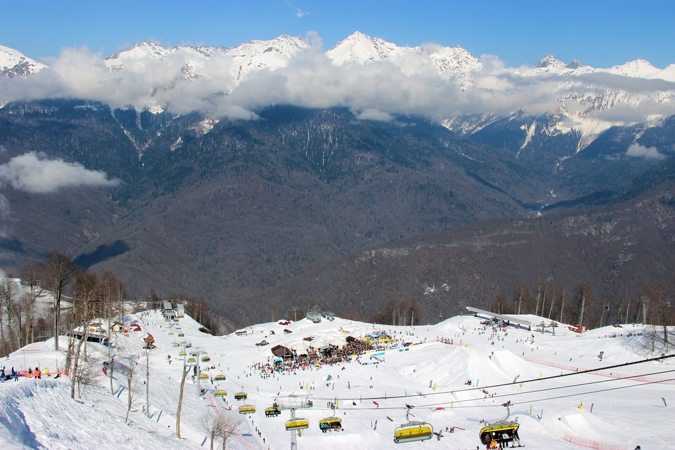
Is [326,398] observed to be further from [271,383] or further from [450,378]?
[450,378]

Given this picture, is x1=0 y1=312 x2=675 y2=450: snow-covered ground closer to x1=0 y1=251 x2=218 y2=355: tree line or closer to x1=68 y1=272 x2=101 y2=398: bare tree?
x1=68 y1=272 x2=101 y2=398: bare tree

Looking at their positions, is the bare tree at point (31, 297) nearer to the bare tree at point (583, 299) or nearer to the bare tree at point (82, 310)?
the bare tree at point (82, 310)

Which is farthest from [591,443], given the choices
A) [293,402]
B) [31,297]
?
[31,297]

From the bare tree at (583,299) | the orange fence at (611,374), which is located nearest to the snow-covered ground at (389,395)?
the orange fence at (611,374)

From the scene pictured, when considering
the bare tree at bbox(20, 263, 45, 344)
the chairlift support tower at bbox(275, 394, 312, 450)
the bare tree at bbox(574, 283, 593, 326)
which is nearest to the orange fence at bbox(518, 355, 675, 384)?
the chairlift support tower at bbox(275, 394, 312, 450)

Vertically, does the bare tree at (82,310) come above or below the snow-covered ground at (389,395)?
above

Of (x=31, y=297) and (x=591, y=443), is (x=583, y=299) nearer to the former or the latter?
(x=591, y=443)

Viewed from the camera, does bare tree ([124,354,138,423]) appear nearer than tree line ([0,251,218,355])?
Yes

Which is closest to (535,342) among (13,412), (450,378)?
(450,378)

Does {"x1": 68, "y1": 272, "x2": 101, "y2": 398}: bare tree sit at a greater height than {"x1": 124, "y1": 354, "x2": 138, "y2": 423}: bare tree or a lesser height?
greater
